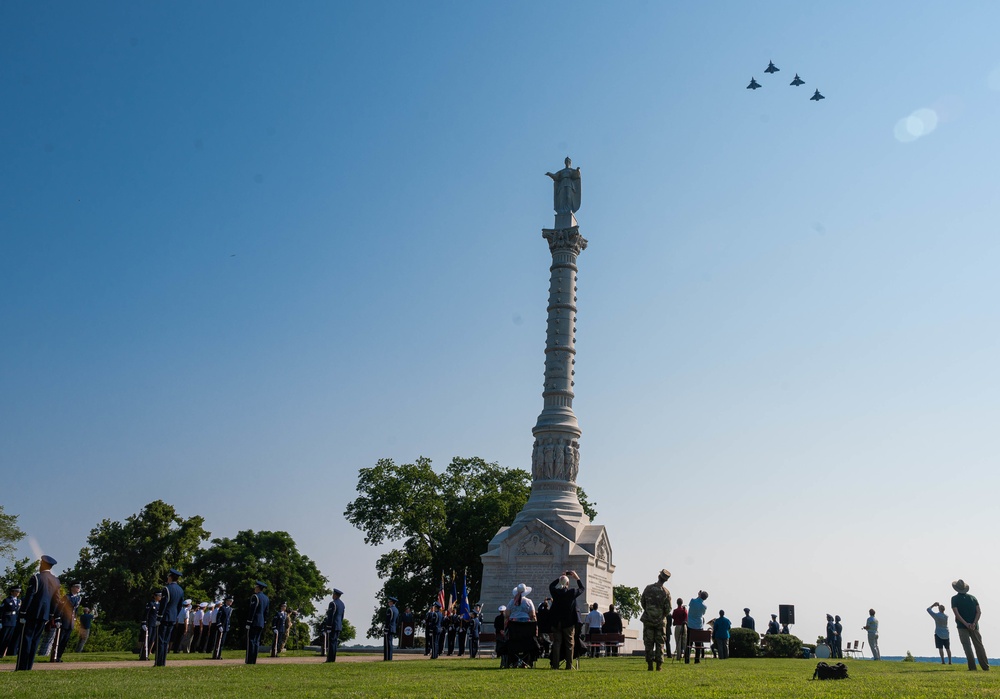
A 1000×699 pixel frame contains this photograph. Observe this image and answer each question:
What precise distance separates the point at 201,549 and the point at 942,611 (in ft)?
161

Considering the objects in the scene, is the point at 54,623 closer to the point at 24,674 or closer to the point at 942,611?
the point at 24,674

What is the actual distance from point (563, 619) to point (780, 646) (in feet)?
49.6

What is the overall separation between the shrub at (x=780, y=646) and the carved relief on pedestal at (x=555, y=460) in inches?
561

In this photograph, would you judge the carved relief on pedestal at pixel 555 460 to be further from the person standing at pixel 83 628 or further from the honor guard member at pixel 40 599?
the honor guard member at pixel 40 599

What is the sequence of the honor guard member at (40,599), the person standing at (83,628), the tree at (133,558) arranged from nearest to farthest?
the honor guard member at (40,599)
the person standing at (83,628)
the tree at (133,558)

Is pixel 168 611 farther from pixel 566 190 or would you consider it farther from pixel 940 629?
pixel 566 190

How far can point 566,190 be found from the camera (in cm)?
4800

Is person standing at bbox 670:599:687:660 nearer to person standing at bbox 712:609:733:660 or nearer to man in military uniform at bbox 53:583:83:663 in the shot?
person standing at bbox 712:609:733:660

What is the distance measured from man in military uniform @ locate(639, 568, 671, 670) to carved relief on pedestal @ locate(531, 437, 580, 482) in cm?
2449

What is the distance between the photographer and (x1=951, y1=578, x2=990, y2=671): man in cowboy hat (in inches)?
679

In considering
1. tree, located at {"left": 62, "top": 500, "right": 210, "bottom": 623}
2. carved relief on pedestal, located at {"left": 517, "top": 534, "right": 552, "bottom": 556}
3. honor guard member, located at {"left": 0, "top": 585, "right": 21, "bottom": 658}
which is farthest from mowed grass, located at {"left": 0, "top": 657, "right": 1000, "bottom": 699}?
tree, located at {"left": 62, "top": 500, "right": 210, "bottom": 623}

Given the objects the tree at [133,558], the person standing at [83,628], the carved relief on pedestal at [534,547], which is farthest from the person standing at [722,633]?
the tree at [133,558]

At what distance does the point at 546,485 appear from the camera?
4238cm

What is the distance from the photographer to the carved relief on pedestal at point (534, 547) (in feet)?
131
